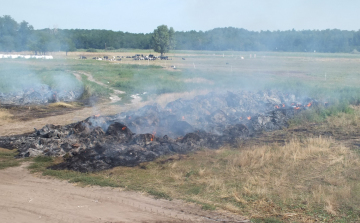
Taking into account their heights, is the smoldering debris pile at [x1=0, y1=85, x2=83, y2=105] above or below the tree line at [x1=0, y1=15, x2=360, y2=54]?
below

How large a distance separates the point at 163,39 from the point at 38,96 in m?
28.1

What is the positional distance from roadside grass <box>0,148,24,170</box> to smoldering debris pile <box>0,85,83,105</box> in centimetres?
1035

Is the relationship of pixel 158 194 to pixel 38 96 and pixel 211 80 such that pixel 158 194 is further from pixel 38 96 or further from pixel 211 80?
pixel 211 80

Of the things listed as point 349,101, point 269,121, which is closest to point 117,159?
point 269,121

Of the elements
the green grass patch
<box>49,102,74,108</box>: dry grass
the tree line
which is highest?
the tree line

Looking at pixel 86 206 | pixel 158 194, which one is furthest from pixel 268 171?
pixel 86 206

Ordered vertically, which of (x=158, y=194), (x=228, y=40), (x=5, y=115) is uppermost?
(x=228, y=40)

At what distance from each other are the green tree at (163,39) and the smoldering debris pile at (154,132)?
28279 millimetres

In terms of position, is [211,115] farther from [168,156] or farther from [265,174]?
[265,174]

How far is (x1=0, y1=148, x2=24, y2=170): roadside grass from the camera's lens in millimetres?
9156

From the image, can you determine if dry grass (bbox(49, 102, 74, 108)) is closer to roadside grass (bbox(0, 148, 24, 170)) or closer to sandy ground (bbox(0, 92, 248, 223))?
roadside grass (bbox(0, 148, 24, 170))

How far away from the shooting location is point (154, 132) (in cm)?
1273

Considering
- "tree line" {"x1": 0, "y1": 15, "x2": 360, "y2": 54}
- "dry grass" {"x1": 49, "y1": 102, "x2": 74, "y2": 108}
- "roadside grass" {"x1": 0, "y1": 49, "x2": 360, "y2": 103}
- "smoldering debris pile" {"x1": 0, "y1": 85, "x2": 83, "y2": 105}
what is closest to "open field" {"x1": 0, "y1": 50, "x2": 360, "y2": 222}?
"dry grass" {"x1": 49, "y1": 102, "x2": 74, "y2": 108}

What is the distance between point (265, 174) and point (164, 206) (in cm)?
317
